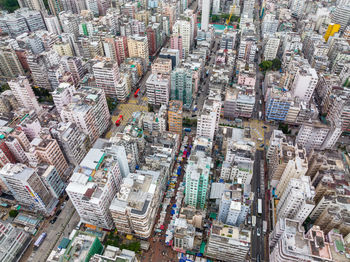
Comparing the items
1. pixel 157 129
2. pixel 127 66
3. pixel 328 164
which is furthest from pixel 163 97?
pixel 328 164

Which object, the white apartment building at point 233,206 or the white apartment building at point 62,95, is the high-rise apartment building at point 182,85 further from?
the white apartment building at point 233,206

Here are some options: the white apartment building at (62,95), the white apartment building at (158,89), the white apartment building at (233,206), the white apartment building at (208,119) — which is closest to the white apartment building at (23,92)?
the white apartment building at (62,95)

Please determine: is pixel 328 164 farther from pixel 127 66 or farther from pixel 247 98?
pixel 127 66

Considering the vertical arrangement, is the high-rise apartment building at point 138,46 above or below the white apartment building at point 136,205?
above

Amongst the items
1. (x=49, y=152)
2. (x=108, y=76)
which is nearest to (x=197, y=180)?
(x=49, y=152)

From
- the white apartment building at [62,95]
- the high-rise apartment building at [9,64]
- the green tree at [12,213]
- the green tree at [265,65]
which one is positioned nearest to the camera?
the green tree at [12,213]

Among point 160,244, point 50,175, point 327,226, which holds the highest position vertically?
point 50,175

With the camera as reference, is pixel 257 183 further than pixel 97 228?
Yes

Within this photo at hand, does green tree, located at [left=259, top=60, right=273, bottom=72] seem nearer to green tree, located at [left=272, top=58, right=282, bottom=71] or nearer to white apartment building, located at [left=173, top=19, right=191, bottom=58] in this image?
green tree, located at [left=272, top=58, right=282, bottom=71]
